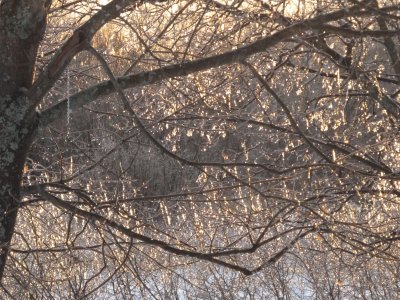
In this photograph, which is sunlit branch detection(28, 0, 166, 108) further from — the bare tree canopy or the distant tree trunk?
the distant tree trunk

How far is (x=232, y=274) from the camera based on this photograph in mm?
5734

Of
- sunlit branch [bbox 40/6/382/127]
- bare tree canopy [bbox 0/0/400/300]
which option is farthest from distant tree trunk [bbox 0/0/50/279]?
sunlit branch [bbox 40/6/382/127]

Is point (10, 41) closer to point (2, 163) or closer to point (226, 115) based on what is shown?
point (2, 163)

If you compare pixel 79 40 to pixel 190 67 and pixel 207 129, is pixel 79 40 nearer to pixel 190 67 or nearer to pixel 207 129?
pixel 190 67

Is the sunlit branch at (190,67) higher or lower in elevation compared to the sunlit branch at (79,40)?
lower

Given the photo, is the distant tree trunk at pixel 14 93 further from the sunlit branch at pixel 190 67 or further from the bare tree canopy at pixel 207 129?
the sunlit branch at pixel 190 67

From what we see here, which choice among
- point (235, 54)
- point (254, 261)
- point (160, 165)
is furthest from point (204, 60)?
point (160, 165)

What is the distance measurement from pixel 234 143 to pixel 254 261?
10.3 ft

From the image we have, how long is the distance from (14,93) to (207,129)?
3.08ft

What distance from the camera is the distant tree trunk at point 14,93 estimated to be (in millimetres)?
2676

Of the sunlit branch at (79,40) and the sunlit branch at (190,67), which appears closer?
the sunlit branch at (190,67)

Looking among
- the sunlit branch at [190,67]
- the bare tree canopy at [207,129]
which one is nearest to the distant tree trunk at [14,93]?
the bare tree canopy at [207,129]

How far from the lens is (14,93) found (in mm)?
2688

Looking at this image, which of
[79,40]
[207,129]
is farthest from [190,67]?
[207,129]
